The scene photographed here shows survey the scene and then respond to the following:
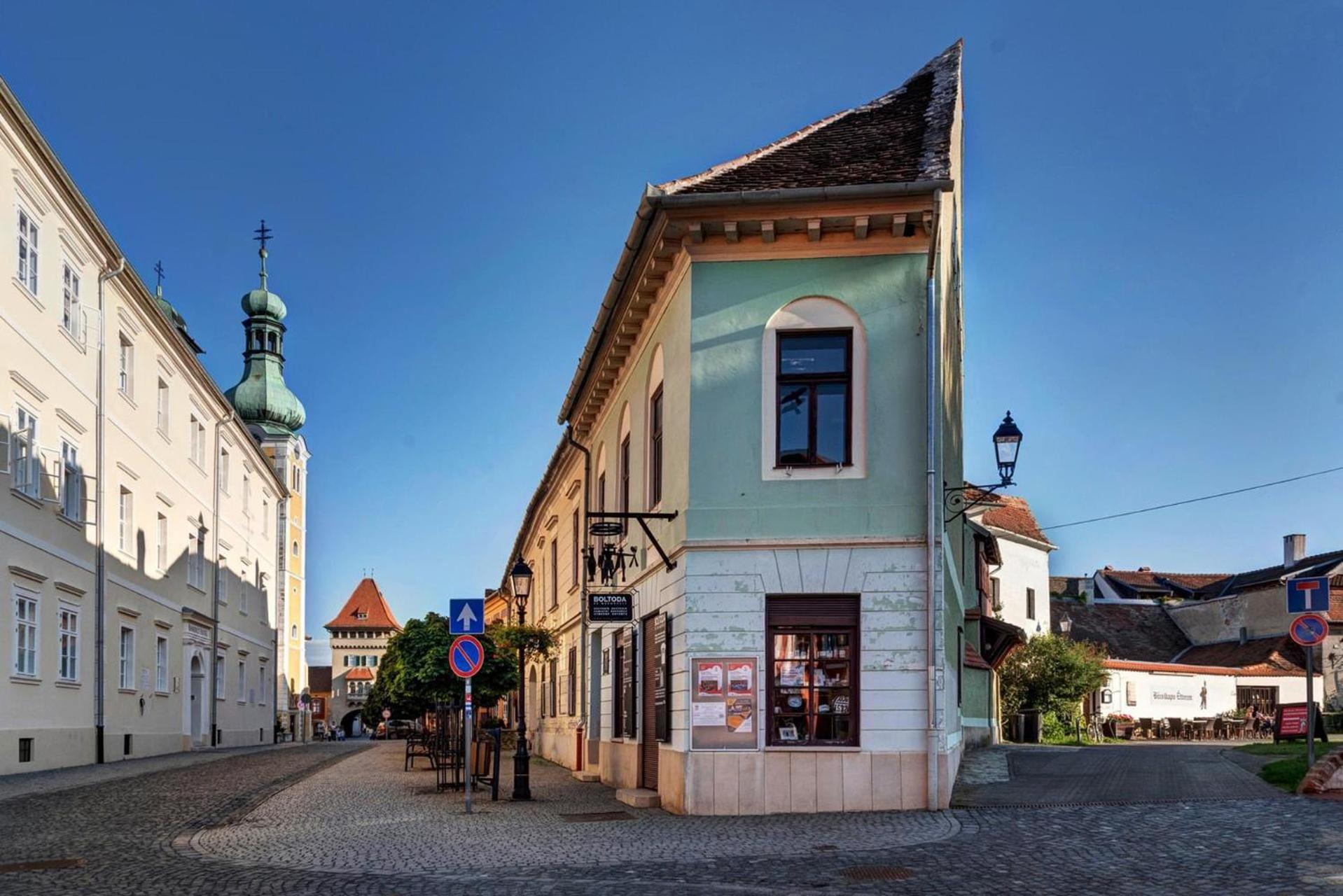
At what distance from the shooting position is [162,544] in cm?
3581

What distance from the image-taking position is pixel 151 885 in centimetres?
1008

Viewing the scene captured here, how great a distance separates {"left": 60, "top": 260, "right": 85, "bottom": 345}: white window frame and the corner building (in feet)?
53.2

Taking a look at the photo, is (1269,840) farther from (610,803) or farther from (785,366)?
(610,803)

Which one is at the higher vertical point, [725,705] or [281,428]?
[281,428]

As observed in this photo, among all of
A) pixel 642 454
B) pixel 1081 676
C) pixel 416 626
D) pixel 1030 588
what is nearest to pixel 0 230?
pixel 416 626

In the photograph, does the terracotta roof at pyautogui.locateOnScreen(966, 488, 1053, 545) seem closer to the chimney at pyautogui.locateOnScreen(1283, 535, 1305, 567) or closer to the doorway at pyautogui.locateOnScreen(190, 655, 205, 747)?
the chimney at pyautogui.locateOnScreen(1283, 535, 1305, 567)

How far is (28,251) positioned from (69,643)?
27.5 feet

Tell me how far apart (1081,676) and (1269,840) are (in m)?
29.5

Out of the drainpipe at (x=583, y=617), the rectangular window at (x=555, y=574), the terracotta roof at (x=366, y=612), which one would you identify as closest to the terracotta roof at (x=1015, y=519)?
the rectangular window at (x=555, y=574)

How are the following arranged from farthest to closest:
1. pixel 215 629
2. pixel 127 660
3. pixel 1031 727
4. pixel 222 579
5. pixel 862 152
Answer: pixel 222 579, pixel 215 629, pixel 1031 727, pixel 127 660, pixel 862 152

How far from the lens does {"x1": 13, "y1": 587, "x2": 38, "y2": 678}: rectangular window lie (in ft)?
78.5

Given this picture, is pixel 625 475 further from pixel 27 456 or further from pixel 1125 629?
pixel 1125 629

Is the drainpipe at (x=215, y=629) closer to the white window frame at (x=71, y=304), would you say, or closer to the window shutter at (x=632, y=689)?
the white window frame at (x=71, y=304)

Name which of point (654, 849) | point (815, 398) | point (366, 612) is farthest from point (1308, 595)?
point (366, 612)
